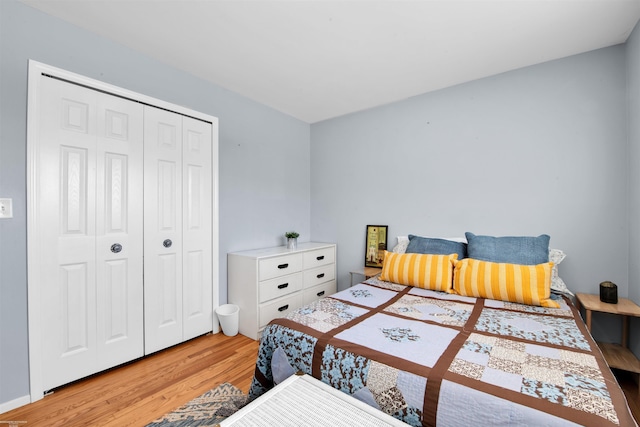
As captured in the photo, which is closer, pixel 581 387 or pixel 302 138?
pixel 581 387

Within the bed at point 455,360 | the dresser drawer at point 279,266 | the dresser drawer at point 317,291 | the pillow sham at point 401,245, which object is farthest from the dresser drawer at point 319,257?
the bed at point 455,360

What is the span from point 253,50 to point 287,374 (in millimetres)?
2294

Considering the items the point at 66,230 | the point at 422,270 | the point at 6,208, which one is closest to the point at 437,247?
the point at 422,270

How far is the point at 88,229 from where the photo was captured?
1.98 metres

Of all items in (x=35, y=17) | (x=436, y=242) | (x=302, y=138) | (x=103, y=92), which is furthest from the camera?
(x=302, y=138)

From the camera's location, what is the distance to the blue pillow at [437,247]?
2469mm

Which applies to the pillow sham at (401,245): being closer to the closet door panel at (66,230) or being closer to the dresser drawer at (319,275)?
the dresser drawer at (319,275)

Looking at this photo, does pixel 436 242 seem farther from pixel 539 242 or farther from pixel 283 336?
pixel 283 336

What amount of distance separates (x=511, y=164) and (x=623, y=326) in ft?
4.72

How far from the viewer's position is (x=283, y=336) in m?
1.49

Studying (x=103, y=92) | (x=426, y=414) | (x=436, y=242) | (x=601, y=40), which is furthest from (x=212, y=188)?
(x=601, y=40)

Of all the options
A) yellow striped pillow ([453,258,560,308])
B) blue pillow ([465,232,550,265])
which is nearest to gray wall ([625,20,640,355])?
blue pillow ([465,232,550,265])

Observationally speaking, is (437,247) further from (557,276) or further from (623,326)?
(623,326)

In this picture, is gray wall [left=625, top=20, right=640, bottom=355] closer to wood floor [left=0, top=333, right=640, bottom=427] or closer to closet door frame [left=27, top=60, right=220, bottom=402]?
wood floor [left=0, top=333, right=640, bottom=427]
